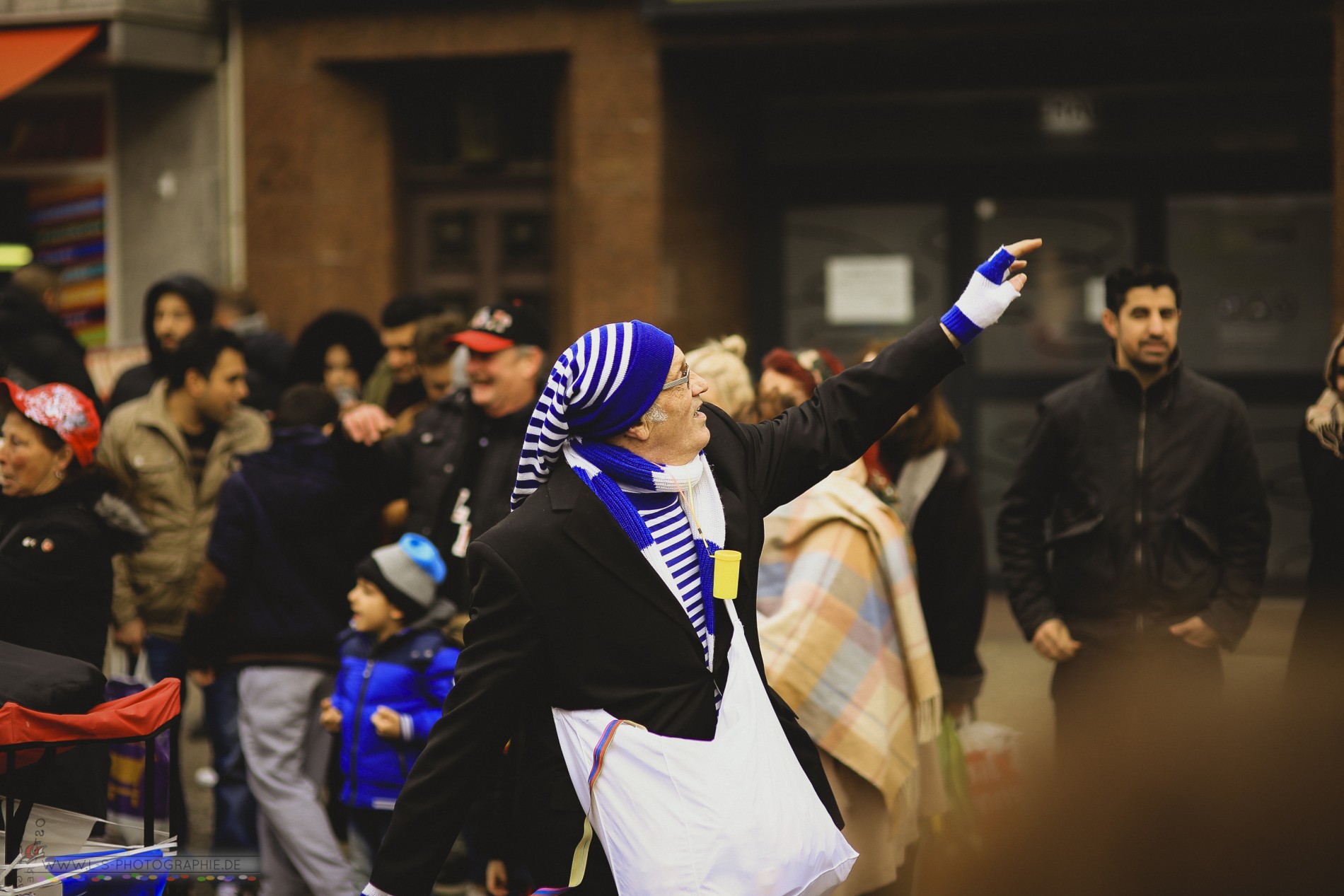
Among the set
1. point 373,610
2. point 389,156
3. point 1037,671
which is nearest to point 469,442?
point 373,610

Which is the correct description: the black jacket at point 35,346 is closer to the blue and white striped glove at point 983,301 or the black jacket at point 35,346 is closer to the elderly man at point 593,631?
the elderly man at point 593,631

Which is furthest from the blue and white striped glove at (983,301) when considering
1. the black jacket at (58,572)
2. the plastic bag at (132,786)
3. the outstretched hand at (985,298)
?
the black jacket at (58,572)

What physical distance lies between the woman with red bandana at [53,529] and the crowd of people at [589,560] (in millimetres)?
10

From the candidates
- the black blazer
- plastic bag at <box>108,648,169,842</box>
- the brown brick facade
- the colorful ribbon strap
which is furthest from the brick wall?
the colorful ribbon strap

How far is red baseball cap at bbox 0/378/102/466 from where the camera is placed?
476cm

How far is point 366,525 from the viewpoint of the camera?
5.97 meters

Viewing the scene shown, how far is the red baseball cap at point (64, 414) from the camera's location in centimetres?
476

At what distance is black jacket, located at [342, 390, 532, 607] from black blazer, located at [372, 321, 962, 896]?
2023mm

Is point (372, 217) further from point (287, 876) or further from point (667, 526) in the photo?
point (667, 526)

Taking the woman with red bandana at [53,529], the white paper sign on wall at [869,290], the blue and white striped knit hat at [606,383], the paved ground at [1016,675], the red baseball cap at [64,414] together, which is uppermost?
the white paper sign on wall at [869,290]

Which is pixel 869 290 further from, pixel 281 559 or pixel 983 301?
pixel 983 301

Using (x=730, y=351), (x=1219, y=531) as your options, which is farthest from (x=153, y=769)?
(x=1219, y=531)

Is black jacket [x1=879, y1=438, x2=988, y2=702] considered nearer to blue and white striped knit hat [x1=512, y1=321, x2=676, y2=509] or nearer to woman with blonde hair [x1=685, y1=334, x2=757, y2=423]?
woman with blonde hair [x1=685, y1=334, x2=757, y2=423]

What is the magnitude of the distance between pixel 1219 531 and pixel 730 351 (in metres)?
1.85
